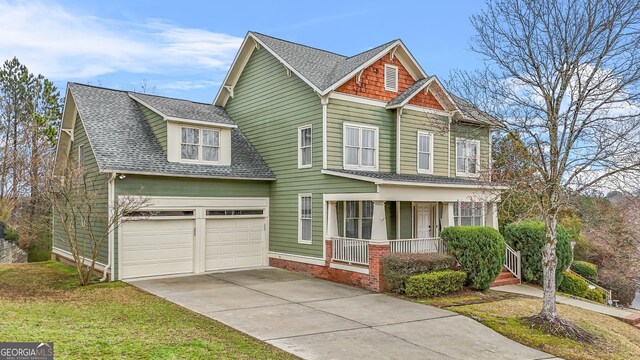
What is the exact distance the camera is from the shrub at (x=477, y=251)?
1393cm

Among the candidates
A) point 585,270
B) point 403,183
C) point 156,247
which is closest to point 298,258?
point 156,247

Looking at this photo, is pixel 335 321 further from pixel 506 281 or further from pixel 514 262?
pixel 514 262

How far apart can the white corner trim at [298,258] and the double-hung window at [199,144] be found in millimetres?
4088

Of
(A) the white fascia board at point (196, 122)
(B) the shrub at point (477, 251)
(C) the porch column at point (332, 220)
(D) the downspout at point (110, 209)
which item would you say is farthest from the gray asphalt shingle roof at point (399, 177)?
(D) the downspout at point (110, 209)

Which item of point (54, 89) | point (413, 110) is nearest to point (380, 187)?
point (413, 110)

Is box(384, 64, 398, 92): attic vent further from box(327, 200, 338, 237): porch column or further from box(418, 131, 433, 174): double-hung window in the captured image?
box(327, 200, 338, 237): porch column

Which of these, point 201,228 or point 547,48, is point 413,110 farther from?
point 201,228

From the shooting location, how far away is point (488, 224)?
58.0 ft

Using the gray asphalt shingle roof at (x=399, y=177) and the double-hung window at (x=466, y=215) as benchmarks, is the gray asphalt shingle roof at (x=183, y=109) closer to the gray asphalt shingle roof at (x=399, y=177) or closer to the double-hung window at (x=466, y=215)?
the gray asphalt shingle roof at (x=399, y=177)

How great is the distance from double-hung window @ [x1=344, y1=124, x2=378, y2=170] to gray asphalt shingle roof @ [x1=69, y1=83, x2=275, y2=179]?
3.27 meters

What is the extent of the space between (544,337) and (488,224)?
814cm

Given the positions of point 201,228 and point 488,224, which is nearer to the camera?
point 201,228

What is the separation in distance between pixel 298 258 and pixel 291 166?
3.29 m

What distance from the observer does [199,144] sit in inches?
652
